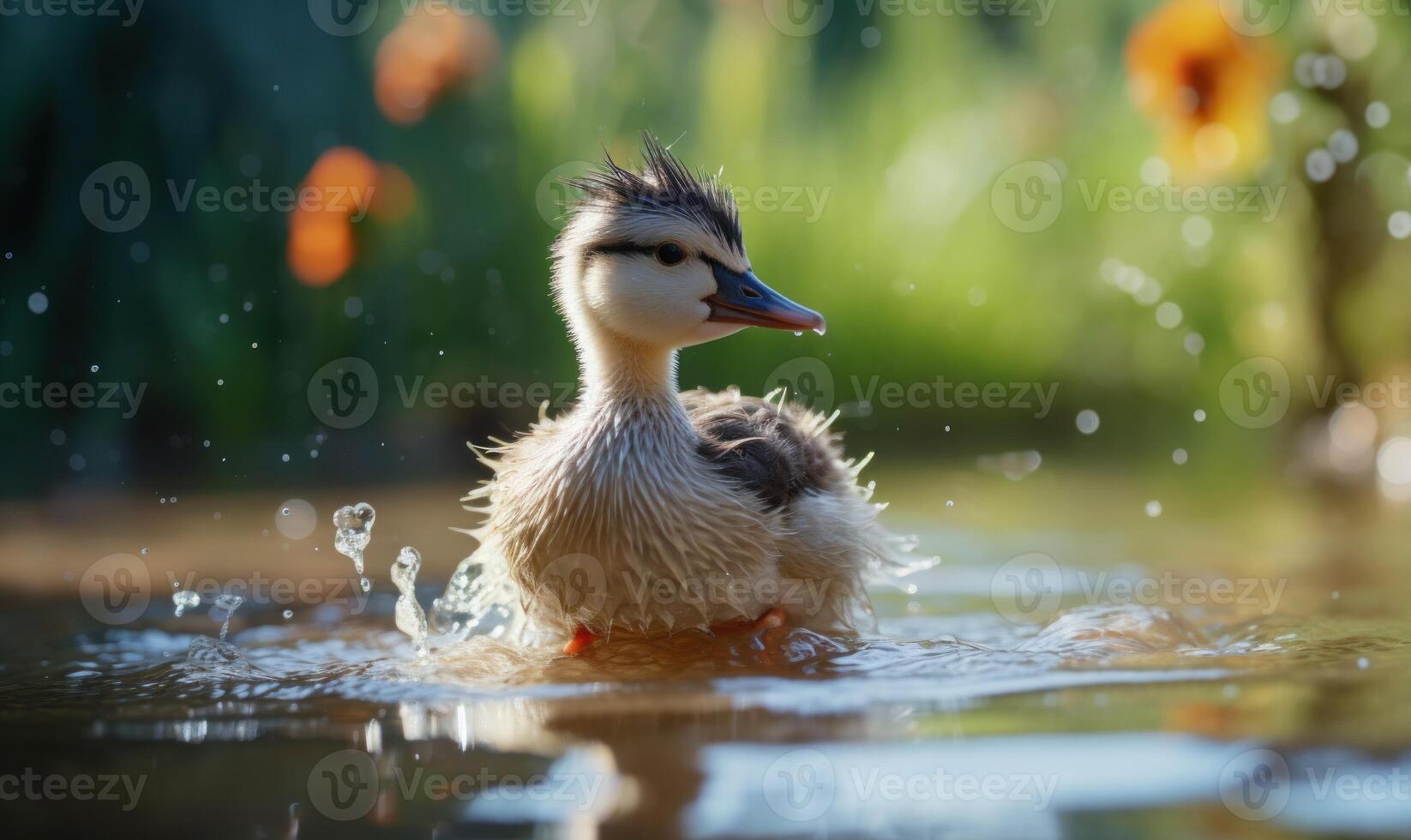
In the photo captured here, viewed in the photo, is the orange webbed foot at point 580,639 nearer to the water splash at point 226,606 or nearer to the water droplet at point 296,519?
the water splash at point 226,606

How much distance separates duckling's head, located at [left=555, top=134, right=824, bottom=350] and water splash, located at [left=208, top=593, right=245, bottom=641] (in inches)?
60.4

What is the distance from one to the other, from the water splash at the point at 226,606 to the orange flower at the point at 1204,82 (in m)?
5.87

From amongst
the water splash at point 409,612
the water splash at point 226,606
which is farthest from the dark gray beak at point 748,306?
the water splash at point 226,606

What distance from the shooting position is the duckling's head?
400cm

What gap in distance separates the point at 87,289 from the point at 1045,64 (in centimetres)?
616

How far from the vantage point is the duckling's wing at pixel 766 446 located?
4.02 metres

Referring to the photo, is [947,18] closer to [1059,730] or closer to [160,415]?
[160,415]

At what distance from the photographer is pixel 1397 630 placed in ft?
11.8

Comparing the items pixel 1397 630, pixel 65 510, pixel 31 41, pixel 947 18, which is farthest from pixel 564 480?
pixel 947 18

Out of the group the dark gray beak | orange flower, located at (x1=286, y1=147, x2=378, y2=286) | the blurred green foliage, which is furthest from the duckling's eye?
orange flower, located at (x1=286, y1=147, x2=378, y2=286)

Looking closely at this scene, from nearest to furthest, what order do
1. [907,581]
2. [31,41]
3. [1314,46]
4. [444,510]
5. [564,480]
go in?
[564,480] → [907,581] → [444,510] → [31,41] → [1314,46]

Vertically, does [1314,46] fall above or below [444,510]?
above

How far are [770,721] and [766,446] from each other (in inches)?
55.2

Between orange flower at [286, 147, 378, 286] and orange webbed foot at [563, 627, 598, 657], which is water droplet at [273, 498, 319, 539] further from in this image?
orange webbed foot at [563, 627, 598, 657]
